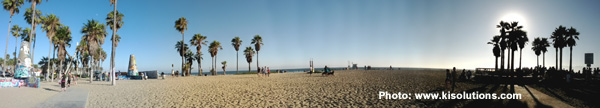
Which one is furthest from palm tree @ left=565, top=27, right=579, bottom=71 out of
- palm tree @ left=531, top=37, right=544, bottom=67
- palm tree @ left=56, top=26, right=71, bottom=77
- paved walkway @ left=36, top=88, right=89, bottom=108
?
palm tree @ left=56, top=26, right=71, bottom=77

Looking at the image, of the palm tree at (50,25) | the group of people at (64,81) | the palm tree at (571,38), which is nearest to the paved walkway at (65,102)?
the group of people at (64,81)

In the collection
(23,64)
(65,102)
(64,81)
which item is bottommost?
(65,102)

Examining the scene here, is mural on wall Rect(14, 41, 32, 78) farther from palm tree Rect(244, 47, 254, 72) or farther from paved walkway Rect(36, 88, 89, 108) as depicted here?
palm tree Rect(244, 47, 254, 72)

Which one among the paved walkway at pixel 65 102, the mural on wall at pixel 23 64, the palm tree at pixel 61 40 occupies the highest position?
the palm tree at pixel 61 40

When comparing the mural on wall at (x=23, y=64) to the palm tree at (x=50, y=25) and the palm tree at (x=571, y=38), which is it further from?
the palm tree at (x=571, y=38)

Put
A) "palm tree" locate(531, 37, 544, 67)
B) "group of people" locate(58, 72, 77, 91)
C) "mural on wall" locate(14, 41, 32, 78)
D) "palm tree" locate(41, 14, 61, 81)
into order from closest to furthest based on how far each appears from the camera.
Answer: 1. "group of people" locate(58, 72, 77, 91)
2. "mural on wall" locate(14, 41, 32, 78)
3. "palm tree" locate(41, 14, 61, 81)
4. "palm tree" locate(531, 37, 544, 67)

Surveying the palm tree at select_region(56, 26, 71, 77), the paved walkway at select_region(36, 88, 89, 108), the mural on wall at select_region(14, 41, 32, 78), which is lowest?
the paved walkway at select_region(36, 88, 89, 108)

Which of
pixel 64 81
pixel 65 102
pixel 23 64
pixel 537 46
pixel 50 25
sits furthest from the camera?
pixel 537 46

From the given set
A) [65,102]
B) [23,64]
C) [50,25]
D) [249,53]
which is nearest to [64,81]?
[65,102]

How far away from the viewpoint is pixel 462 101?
1154 cm

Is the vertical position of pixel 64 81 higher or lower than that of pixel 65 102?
higher

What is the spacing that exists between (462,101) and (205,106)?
391 inches

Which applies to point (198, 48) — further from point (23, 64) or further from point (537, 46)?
point (537, 46)

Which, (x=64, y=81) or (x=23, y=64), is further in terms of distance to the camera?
(x=23, y=64)
